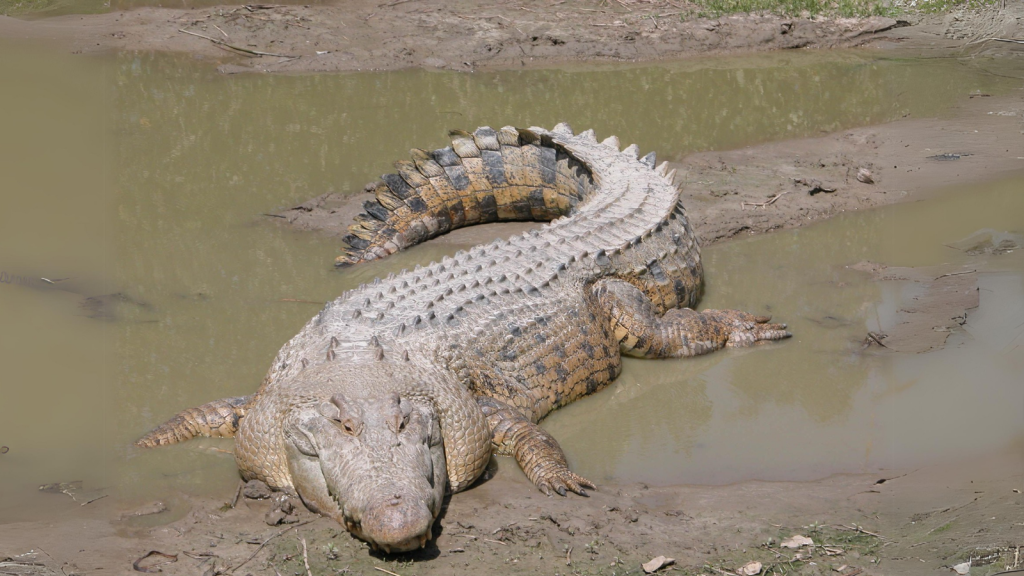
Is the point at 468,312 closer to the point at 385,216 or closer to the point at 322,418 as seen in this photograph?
the point at 322,418

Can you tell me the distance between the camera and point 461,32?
12.4 metres

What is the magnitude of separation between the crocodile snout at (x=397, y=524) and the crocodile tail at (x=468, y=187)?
3861 mm

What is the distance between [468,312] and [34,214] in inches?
178

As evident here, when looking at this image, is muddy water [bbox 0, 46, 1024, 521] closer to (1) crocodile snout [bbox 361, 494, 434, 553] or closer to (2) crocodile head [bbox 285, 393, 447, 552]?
(2) crocodile head [bbox 285, 393, 447, 552]

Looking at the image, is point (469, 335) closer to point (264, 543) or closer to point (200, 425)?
point (200, 425)

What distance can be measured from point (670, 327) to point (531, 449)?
1787 mm

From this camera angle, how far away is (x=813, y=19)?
13406 mm

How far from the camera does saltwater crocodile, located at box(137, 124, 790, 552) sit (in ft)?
14.3

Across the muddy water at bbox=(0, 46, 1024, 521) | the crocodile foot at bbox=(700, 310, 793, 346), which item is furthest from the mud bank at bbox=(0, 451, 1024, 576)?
the crocodile foot at bbox=(700, 310, 793, 346)

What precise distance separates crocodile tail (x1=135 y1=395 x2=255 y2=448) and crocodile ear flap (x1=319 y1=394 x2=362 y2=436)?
38.6 inches

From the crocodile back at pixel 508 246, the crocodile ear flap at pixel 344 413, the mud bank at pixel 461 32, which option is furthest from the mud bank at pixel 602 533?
the mud bank at pixel 461 32

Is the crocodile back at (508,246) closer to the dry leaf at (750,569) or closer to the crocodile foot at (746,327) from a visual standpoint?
the crocodile foot at (746,327)

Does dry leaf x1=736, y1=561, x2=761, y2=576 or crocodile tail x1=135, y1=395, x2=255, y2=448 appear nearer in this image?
dry leaf x1=736, y1=561, x2=761, y2=576

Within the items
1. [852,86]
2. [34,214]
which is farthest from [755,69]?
[34,214]
